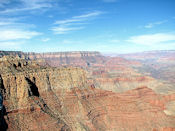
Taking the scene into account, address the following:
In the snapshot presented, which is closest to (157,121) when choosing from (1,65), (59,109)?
(59,109)

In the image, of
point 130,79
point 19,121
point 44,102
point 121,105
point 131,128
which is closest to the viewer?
point 19,121

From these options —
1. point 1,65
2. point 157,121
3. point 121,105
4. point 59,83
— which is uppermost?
point 1,65

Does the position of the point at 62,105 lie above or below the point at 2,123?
below

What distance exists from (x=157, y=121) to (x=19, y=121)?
51.5 metres

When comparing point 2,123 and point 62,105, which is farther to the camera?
point 62,105

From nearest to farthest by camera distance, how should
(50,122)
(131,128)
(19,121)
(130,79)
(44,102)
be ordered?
A: (19,121) < (50,122) < (44,102) < (131,128) < (130,79)

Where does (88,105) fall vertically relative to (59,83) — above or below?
below

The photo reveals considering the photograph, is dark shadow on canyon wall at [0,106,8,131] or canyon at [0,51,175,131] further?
canyon at [0,51,175,131]

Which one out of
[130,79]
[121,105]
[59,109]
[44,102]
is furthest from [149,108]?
[130,79]

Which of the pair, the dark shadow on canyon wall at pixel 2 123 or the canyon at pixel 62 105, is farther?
the canyon at pixel 62 105

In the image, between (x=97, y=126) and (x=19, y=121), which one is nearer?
(x=19, y=121)

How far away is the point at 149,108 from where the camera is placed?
81375 millimetres

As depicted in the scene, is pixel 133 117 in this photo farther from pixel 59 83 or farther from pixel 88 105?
pixel 59 83

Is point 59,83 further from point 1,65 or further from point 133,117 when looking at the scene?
point 133,117
